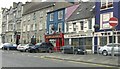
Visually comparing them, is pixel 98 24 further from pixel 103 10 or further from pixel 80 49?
pixel 80 49

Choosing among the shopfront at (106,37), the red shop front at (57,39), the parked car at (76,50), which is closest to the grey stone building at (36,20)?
the red shop front at (57,39)

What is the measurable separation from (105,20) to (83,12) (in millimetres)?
7960

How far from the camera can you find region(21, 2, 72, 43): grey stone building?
206 feet

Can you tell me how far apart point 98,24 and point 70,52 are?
30.1 ft

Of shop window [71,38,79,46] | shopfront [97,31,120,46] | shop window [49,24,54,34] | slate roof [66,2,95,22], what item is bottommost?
shop window [71,38,79,46]

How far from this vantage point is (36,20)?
66.6 m

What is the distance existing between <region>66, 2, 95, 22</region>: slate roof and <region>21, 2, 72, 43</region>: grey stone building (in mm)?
10101

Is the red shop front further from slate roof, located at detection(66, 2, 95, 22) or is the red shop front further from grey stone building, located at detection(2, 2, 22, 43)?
grey stone building, located at detection(2, 2, 22, 43)

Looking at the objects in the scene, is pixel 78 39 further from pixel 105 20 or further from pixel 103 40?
pixel 105 20

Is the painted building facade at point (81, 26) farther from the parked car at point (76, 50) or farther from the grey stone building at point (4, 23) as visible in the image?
the grey stone building at point (4, 23)

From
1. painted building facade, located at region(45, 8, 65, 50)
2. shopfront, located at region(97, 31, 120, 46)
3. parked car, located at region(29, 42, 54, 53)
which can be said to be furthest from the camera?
painted building facade, located at region(45, 8, 65, 50)

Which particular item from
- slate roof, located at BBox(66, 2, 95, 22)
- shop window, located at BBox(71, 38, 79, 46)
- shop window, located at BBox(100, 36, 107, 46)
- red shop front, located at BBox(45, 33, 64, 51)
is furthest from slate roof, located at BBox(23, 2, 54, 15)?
shop window, located at BBox(100, 36, 107, 46)

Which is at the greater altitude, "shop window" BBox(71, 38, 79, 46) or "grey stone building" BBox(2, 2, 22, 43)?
"grey stone building" BBox(2, 2, 22, 43)

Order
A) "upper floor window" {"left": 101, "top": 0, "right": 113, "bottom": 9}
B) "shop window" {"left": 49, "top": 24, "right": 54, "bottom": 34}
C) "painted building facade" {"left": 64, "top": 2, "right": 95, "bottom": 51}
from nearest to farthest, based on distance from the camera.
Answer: "upper floor window" {"left": 101, "top": 0, "right": 113, "bottom": 9}
"painted building facade" {"left": 64, "top": 2, "right": 95, "bottom": 51}
"shop window" {"left": 49, "top": 24, "right": 54, "bottom": 34}
